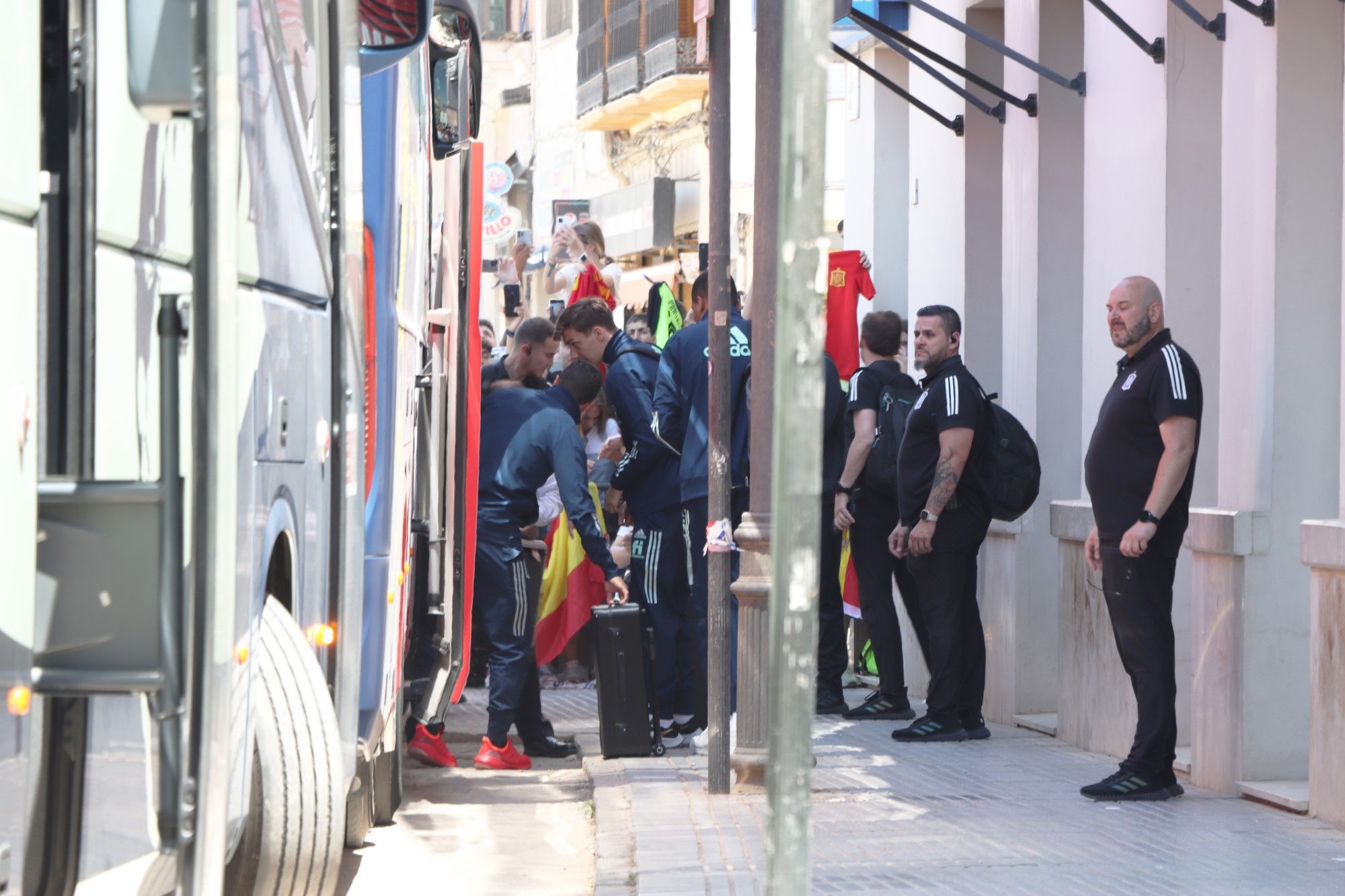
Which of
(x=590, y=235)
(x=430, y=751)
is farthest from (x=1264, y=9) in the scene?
(x=590, y=235)

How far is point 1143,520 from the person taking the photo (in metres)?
8.14

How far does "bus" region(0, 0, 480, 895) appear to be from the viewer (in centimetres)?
307

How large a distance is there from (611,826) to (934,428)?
10.8 ft

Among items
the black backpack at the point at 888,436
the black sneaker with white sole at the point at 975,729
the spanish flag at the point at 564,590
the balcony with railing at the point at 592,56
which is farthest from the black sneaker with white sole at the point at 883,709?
the balcony with railing at the point at 592,56

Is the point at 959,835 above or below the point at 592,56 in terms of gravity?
below

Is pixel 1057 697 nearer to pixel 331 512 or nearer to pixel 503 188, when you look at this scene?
pixel 331 512

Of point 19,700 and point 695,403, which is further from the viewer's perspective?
point 695,403

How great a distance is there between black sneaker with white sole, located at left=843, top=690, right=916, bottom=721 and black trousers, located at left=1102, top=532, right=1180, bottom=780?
3.14 meters

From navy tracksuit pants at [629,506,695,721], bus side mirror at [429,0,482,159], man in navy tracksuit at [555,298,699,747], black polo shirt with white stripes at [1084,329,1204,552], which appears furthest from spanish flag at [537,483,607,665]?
black polo shirt with white stripes at [1084,329,1204,552]

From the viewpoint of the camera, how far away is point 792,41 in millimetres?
2256

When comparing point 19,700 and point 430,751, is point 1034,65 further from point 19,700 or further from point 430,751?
point 19,700

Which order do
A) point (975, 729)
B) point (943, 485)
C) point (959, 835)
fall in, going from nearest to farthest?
point (959, 835) < point (943, 485) < point (975, 729)

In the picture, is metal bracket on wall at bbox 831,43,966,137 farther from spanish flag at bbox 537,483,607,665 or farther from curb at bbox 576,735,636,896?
curb at bbox 576,735,636,896

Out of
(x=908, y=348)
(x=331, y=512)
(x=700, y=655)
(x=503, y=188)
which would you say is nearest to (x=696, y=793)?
(x=700, y=655)
